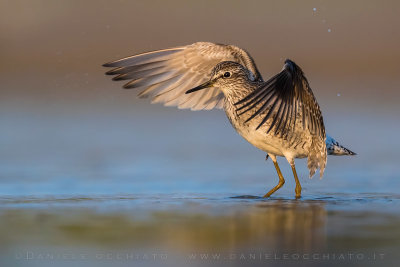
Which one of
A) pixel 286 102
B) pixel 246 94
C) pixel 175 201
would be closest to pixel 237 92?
pixel 246 94

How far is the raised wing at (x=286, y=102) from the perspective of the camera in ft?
28.6

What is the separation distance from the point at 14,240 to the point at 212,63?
176 inches

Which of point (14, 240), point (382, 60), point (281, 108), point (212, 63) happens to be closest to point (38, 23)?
point (382, 60)

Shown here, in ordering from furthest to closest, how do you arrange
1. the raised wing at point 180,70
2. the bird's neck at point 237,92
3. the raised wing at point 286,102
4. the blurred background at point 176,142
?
the raised wing at point 180,70, the bird's neck at point 237,92, the raised wing at point 286,102, the blurred background at point 176,142

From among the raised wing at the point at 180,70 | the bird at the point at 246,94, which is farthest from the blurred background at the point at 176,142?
the raised wing at the point at 180,70

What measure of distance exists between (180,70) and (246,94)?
4.87 ft

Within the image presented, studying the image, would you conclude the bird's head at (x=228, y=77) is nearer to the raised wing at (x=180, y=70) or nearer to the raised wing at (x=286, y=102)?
the raised wing at (x=286, y=102)

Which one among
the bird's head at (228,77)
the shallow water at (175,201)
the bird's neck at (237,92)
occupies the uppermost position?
the bird's head at (228,77)

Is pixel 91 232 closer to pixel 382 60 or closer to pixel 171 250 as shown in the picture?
pixel 171 250

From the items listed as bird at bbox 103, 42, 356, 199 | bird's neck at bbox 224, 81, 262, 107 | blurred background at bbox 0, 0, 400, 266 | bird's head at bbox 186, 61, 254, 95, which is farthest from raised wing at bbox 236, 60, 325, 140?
blurred background at bbox 0, 0, 400, 266

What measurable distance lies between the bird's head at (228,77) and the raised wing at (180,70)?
0.67 meters

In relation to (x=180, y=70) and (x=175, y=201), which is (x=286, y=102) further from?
(x=180, y=70)

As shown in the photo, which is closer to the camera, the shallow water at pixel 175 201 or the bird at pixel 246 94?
the shallow water at pixel 175 201

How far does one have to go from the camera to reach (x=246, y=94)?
9844 mm
